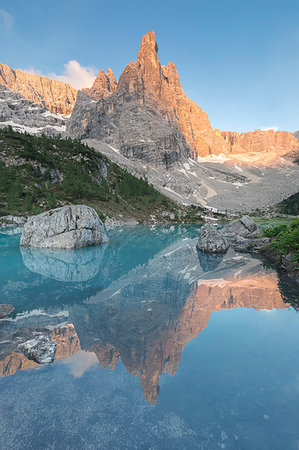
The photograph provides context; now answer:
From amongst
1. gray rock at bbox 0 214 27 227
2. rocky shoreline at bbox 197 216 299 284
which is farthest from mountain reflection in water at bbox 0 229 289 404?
gray rock at bbox 0 214 27 227

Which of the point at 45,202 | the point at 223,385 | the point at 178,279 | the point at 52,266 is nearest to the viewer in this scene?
the point at 223,385

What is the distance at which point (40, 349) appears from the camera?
9.36 m

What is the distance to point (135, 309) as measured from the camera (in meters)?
13.9

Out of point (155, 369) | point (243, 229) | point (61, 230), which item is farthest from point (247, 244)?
point (155, 369)

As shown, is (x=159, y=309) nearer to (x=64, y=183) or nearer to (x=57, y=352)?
(x=57, y=352)

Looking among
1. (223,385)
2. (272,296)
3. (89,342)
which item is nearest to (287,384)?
(223,385)

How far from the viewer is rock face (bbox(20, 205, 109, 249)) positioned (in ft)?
119

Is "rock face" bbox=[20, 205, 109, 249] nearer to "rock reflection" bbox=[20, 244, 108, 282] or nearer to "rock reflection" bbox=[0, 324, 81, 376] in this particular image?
"rock reflection" bbox=[20, 244, 108, 282]

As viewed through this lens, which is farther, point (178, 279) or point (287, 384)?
point (178, 279)

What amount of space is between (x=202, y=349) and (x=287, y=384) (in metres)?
3.13

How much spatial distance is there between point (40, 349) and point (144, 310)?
5942 millimetres

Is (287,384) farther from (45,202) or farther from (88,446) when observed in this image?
(45,202)

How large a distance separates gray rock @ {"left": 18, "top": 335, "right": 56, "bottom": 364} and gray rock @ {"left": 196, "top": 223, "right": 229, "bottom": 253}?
25.8 m

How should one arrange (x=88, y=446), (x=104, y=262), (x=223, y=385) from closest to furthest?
(x=88, y=446) < (x=223, y=385) < (x=104, y=262)
